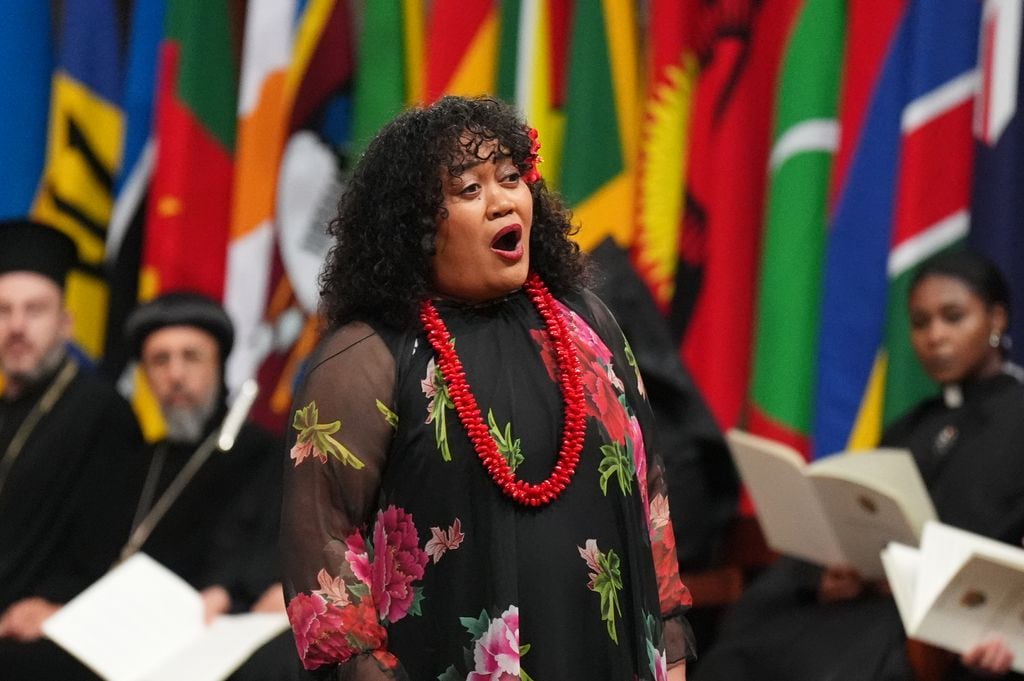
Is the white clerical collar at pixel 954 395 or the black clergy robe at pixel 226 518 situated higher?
the white clerical collar at pixel 954 395

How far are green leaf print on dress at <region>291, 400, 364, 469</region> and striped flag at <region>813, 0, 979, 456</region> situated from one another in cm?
253

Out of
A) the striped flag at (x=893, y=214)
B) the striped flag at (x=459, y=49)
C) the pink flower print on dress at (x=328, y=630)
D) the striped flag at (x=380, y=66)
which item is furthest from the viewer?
the striped flag at (x=380, y=66)

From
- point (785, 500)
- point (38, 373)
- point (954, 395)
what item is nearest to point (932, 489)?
point (954, 395)

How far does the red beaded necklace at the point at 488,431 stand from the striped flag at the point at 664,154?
2529 millimetres

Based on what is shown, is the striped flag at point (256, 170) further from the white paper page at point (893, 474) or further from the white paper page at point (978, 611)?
the white paper page at point (978, 611)

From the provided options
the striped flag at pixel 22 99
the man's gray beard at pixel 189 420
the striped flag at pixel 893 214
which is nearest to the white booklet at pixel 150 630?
the man's gray beard at pixel 189 420

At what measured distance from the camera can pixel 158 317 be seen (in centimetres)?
427

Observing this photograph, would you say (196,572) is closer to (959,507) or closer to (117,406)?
(117,406)

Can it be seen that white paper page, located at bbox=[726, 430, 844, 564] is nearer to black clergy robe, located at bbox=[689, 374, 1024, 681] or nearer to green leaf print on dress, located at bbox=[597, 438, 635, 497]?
black clergy robe, located at bbox=[689, 374, 1024, 681]

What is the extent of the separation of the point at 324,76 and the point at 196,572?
5.74 feet

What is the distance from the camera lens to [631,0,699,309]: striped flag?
4.49 m

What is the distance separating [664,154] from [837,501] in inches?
60.0

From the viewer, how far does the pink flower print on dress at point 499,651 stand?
1855mm

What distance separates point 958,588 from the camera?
2941mm
